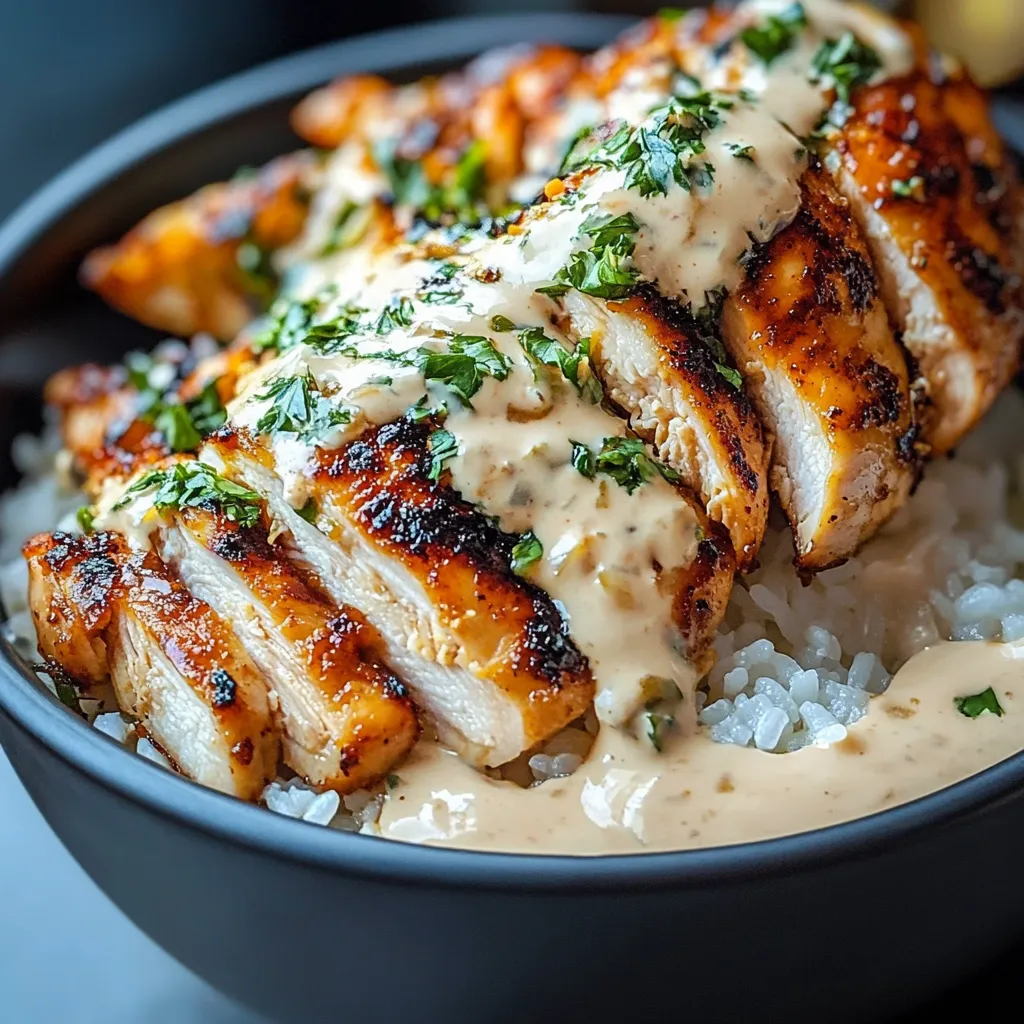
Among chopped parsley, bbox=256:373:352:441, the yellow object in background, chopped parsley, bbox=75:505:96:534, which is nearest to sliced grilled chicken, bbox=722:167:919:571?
chopped parsley, bbox=256:373:352:441

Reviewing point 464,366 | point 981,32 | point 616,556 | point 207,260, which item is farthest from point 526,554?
point 981,32

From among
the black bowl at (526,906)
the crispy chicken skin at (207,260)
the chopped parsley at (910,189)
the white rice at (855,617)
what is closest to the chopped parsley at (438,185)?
the crispy chicken skin at (207,260)

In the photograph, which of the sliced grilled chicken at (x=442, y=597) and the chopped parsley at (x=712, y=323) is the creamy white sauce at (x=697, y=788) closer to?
the sliced grilled chicken at (x=442, y=597)

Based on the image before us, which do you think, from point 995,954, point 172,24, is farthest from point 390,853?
point 172,24

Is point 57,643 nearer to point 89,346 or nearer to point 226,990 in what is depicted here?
point 226,990

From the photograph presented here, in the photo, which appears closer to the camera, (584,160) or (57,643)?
(57,643)

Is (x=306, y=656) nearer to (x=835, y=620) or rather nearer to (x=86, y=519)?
(x=86, y=519)

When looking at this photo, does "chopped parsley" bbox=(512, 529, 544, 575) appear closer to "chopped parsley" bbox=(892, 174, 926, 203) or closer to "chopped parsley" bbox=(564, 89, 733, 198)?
"chopped parsley" bbox=(564, 89, 733, 198)
